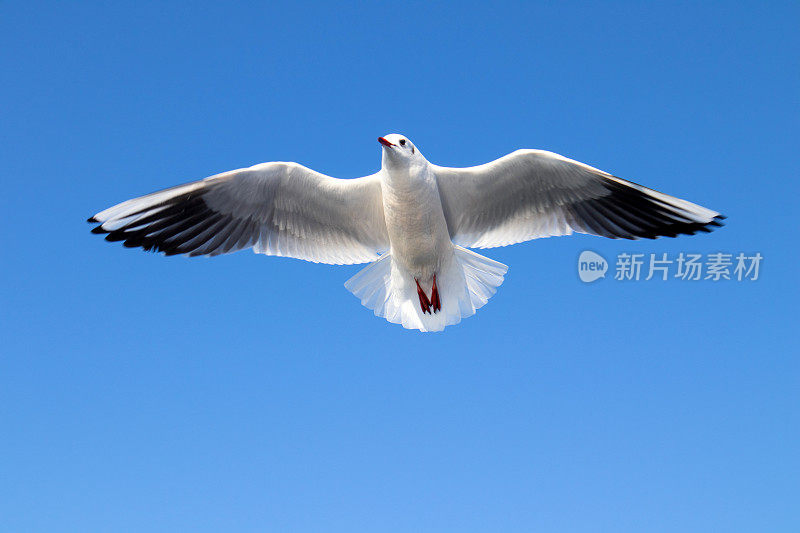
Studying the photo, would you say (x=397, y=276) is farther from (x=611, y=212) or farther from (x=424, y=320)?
(x=611, y=212)

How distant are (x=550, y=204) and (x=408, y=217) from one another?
0.89m

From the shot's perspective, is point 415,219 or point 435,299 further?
point 435,299

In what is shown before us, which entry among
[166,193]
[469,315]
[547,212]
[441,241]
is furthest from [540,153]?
[166,193]

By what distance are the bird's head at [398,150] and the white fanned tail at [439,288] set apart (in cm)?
72

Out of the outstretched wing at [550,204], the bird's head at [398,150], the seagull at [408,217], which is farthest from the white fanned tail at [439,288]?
the bird's head at [398,150]

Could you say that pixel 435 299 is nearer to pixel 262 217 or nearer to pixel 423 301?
pixel 423 301

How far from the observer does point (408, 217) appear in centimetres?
410

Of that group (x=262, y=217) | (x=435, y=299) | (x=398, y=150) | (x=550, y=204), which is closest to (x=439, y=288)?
(x=435, y=299)

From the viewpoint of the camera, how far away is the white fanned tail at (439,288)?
14.7 feet

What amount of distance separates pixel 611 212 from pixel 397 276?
4.37 ft

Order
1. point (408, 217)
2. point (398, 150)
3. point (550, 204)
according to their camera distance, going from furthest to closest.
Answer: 1. point (550, 204)
2. point (408, 217)
3. point (398, 150)

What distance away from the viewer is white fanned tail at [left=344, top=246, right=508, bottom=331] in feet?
14.7

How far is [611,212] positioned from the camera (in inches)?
169

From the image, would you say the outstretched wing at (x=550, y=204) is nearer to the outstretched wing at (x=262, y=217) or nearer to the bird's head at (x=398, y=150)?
the bird's head at (x=398, y=150)
